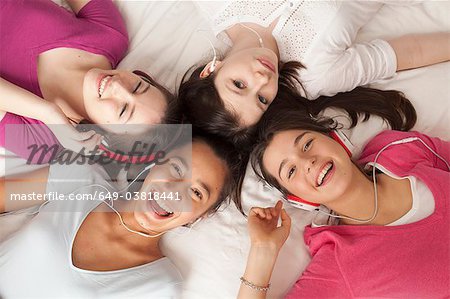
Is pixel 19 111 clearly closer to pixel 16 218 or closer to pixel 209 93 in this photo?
pixel 16 218

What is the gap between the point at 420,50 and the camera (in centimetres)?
158

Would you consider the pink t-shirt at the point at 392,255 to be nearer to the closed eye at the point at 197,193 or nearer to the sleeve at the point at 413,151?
the sleeve at the point at 413,151

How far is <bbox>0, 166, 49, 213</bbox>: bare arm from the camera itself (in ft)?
4.72

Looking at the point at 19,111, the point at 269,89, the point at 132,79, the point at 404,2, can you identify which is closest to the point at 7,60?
the point at 19,111

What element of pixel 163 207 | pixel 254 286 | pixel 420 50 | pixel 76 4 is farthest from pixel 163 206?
pixel 420 50

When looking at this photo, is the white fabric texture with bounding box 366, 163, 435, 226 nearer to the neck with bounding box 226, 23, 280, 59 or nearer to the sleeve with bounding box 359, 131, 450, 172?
the sleeve with bounding box 359, 131, 450, 172

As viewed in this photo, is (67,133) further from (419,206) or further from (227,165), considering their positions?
(419,206)

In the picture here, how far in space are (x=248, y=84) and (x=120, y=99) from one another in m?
0.36

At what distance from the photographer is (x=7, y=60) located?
149 cm

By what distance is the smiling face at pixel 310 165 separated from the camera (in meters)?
1.29

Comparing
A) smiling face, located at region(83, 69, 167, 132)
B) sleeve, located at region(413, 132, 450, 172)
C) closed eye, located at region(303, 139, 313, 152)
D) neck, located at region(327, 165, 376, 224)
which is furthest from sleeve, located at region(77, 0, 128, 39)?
sleeve, located at region(413, 132, 450, 172)

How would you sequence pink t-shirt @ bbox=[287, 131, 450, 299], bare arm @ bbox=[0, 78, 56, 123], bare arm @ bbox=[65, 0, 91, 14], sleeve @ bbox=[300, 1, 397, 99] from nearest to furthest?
pink t-shirt @ bbox=[287, 131, 450, 299], bare arm @ bbox=[0, 78, 56, 123], sleeve @ bbox=[300, 1, 397, 99], bare arm @ bbox=[65, 0, 91, 14]

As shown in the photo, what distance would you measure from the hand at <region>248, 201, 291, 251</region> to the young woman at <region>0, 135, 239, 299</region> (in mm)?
133

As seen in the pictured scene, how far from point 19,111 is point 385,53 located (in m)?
1.15
